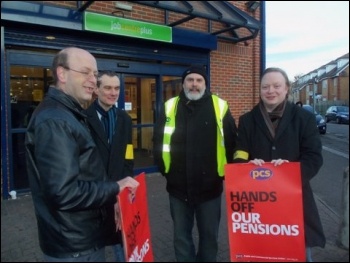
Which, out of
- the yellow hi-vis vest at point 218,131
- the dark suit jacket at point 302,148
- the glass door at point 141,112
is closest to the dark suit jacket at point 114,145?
the yellow hi-vis vest at point 218,131

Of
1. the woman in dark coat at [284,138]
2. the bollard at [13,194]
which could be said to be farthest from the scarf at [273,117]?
the bollard at [13,194]

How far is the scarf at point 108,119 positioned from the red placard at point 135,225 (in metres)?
0.81

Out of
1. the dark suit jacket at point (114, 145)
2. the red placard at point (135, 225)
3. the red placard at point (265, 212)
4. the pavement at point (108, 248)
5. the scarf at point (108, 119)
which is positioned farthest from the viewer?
the pavement at point (108, 248)

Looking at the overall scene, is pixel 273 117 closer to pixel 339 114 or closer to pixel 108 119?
pixel 108 119

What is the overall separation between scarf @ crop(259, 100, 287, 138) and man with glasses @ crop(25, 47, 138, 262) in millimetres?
1170

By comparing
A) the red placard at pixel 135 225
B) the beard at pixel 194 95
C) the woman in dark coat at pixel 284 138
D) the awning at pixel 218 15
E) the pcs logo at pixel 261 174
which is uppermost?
the awning at pixel 218 15

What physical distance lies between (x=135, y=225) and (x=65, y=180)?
0.61 m

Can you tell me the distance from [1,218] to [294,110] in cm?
421

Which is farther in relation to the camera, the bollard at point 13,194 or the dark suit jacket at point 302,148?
the bollard at point 13,194

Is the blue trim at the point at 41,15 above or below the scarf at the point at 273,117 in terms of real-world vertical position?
above

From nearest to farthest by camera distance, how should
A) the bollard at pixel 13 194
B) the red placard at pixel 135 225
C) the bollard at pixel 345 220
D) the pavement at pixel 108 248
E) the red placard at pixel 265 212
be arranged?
the bollard at pixel 345 220 → the red placard at pixel 135 225 → the red placard at pixel 265 212 → the pavement at pixel 108 248 → the bollard at pixel 13 194

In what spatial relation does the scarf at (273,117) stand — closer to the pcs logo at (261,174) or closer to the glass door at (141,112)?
the pcs logo at (261,174)

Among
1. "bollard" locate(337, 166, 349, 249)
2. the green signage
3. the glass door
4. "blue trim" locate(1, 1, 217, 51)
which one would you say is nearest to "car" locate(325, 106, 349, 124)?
"bollard" locate(337, 166, 349, 249)

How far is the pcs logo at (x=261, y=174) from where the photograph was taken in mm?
2322
